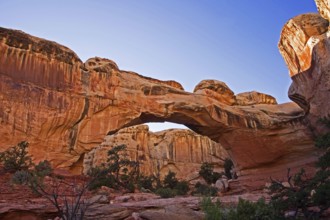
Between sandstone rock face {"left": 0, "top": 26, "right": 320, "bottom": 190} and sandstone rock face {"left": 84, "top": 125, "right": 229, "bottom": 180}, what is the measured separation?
16.9 metres

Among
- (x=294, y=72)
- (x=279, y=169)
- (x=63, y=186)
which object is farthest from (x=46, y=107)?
(x=279, y=169)

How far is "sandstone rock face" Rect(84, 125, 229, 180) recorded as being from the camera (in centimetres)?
3743

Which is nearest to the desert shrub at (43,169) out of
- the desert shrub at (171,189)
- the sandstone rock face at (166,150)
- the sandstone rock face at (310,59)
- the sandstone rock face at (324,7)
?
the desert shrub at (171,189)

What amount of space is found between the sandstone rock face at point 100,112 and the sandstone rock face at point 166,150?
16902 millimetres

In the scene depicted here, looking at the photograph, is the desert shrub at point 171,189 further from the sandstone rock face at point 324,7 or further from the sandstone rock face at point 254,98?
the sandstone rock face at point 324,7

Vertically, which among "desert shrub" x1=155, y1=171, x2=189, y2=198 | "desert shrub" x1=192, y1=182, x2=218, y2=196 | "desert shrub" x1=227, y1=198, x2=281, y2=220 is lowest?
"desert shrub" x1=227, y1=198, x2=281, y2=220

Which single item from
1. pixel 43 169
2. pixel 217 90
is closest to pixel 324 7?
pixel 217 90

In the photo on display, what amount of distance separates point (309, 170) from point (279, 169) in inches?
86.5

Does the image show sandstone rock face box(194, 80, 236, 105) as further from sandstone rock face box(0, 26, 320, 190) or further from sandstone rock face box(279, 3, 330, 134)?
sandstone rock face box(279, 3, 330, 134)

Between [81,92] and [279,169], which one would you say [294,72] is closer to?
Result: [279,169]

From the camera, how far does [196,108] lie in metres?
18.6

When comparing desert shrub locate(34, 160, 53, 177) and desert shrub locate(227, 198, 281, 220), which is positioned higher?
desert shrub locate(34, 160, 53, 177)

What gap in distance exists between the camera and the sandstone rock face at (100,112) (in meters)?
14.2

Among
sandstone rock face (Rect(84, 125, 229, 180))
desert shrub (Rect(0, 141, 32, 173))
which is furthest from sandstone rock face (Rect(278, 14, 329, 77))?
sandstone rock face (Rect(84, 125, 229, 180))
